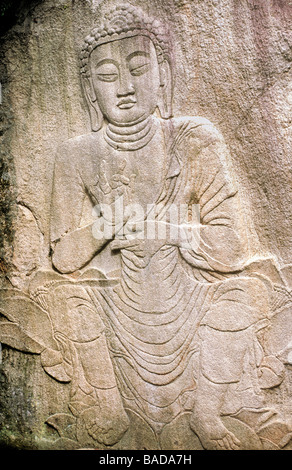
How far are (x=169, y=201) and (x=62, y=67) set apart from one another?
124cm

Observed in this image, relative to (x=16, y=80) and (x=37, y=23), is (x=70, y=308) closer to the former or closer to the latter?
(x=16, y=80)

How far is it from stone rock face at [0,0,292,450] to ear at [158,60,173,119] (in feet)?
0.03

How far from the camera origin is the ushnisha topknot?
3.51 metres

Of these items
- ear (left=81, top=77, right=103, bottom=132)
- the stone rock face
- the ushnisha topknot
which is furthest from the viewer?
ear (left=81, top=77, right=103, bottom=132)

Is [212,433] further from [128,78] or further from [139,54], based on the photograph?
[139,54]

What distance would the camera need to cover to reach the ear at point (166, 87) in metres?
3.52

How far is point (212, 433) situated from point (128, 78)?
2.41m

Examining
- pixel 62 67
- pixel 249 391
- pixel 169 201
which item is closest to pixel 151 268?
pixel 169 201

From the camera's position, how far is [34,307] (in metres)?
3.76

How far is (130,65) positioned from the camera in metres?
3.54

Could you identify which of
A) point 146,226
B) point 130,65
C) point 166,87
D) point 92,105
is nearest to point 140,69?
point 130,65

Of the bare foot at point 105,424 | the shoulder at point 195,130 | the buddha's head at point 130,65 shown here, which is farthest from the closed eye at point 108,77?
the bare foot at point 105,424

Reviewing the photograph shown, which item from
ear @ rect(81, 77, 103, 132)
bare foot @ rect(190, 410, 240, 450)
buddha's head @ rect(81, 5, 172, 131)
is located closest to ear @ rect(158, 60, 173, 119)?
buddha's head @ rect(81, 5, 172, 131)

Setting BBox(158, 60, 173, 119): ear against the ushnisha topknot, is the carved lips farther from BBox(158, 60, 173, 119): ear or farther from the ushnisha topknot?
the ushnisha topknot
